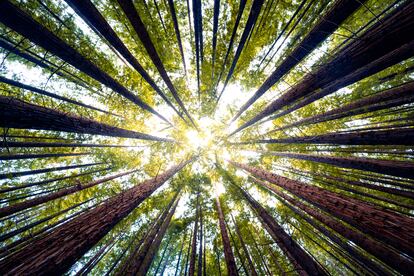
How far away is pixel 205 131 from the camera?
545 inches

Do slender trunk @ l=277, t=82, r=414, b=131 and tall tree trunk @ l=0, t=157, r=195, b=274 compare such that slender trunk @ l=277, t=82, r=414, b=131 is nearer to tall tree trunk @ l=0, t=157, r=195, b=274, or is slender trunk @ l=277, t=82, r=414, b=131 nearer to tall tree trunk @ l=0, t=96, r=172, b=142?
tall tree trunk @ l=0, t=157, r=195, b=274

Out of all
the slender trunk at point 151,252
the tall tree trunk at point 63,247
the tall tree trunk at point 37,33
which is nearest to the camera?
the tall tree trunk at point 63,247

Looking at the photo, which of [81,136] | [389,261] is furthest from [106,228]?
[81,136]

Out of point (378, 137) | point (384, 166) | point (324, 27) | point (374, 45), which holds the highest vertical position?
point (324, 27)

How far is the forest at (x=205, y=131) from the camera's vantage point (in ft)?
10.7

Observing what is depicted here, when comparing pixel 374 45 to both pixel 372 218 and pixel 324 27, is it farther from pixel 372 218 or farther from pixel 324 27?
pixel 372 218

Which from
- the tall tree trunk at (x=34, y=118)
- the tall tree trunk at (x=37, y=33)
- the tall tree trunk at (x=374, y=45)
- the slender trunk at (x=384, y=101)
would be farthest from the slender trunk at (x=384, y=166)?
the tall tree trunk at (x=37, y=33)

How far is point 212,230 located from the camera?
9008 millimetres

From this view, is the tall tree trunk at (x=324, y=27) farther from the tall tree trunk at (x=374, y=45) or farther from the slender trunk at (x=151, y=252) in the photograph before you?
the slender trunk at (x=151, y=252)

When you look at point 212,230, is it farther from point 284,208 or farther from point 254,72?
point 254,72

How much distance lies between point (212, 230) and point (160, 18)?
30.5ft

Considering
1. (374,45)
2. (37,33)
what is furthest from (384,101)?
(37,33)

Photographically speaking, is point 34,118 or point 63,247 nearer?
point 63,247

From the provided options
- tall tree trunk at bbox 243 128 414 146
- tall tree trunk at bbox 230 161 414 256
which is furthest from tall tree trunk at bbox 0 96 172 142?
tall tree trunk at bbox 243 128 414 146
